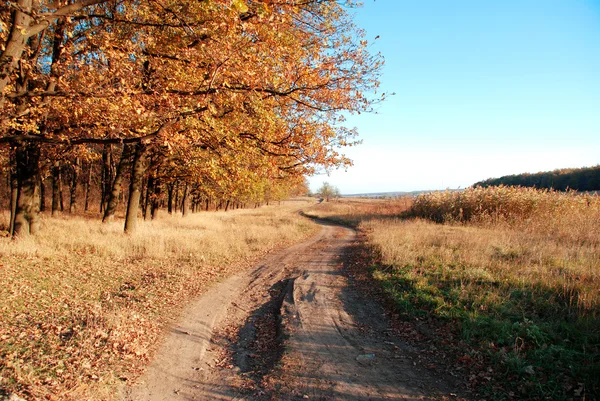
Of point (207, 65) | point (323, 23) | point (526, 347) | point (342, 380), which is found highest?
point (323, 23)

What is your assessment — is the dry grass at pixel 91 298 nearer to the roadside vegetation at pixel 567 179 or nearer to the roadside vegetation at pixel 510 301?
the roadside vegetation at pixel 510 301

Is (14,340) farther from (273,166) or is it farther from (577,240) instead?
(577,240)

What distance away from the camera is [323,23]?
26.4 feet

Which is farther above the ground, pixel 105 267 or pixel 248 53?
pixel 248 53

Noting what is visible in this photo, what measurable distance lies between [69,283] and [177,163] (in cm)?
1080

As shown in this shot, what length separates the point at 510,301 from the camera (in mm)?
5848

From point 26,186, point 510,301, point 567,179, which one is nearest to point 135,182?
point 26,186

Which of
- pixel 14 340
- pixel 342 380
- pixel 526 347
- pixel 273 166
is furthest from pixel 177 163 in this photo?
pixel 526 347

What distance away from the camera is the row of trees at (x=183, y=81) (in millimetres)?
6520

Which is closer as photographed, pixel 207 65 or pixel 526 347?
pixel 526 347

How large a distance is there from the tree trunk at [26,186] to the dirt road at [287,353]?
908 centimetres

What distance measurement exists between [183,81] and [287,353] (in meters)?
7.72

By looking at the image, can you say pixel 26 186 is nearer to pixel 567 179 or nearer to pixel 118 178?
pixel 118 178

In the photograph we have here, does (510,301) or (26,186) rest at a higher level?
(26,186)
